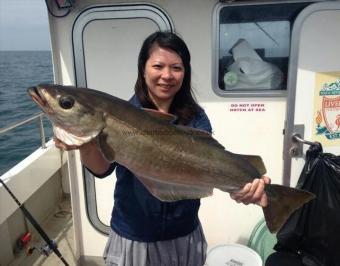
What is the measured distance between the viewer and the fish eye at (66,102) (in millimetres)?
1933

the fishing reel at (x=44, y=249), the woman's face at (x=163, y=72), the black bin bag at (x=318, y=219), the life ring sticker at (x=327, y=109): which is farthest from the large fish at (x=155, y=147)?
the fishing reel at (x=44, y=249)

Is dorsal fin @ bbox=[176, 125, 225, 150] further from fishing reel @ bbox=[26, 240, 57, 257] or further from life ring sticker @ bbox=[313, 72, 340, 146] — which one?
fishing reel @ bbox=[26, 240, 57, 257]

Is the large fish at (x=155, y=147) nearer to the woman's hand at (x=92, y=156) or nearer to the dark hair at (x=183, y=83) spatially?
the woman's hand at (x=92, y=156)

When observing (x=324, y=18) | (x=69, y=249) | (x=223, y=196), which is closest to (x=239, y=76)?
(x=324, y=18)

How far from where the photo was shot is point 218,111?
3.99 meters

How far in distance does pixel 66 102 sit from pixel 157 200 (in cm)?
84

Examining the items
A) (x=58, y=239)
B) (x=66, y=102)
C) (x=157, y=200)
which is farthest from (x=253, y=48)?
(x=58, y=239)

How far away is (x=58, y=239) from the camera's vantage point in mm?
5352

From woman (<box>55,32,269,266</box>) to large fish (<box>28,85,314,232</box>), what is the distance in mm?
125

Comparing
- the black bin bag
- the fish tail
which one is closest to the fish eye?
the fish tail

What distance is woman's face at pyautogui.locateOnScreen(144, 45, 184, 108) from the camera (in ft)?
7.36

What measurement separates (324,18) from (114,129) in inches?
104

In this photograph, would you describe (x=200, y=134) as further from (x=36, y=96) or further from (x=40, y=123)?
(x=40, y=123)

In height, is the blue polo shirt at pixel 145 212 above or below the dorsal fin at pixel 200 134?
below
